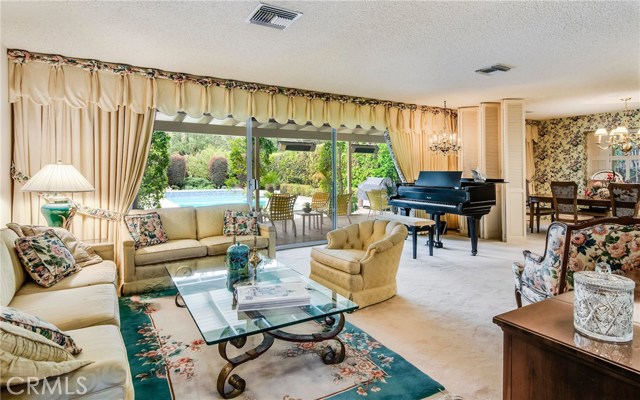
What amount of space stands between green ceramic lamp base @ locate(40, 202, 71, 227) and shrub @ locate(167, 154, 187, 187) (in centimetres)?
147

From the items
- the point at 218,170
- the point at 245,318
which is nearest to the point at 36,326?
the point at 245,318

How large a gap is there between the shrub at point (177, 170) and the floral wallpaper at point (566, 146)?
8.19 meters

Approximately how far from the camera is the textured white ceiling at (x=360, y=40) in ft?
9.30

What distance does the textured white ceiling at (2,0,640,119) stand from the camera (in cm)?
284

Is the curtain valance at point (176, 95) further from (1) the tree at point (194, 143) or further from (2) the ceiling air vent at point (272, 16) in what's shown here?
(2) the ceiling air vent at point (272, 16)

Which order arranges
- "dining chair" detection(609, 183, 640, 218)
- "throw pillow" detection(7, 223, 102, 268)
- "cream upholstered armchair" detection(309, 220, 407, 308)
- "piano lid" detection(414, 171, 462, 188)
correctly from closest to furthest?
"throw pillow" detection(7, 223, 102, 268) → "cream upholstered armchair" detection(309, 220, 407, 308) → "dining chair" detection(609, 183, 640, 218) → "piano lid" detection(414, 171, 462, 188)

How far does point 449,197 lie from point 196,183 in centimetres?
375

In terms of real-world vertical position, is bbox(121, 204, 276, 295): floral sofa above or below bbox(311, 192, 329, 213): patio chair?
below

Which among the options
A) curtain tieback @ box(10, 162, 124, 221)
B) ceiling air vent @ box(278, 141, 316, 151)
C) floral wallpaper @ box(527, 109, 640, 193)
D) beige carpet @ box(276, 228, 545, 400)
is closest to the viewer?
beige carpet @ box(276, 228, 545, 400)

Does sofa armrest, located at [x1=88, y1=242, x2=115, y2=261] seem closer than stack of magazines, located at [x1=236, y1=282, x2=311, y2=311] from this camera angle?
No

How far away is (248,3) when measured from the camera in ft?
8.94

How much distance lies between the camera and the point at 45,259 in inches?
105

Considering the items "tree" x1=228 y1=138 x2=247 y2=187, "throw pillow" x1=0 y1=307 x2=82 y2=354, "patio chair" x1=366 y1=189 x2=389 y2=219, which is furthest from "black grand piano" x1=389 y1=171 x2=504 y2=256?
"throw pillow" x1=0 y1=307 x2=82 y2=354

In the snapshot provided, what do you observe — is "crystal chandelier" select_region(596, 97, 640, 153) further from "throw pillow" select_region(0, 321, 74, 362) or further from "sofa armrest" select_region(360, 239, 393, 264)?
"throw pillow" select_region(0, 321, 74, 362)
